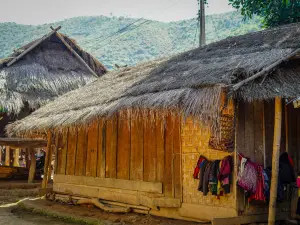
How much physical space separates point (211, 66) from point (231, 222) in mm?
2909

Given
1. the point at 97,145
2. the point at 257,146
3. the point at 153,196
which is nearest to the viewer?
the point at 257,146

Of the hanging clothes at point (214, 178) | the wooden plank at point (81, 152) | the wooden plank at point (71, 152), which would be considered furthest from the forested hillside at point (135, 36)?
the hanging clothes at point (214, 178)

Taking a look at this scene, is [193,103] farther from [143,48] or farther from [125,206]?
[143,48]

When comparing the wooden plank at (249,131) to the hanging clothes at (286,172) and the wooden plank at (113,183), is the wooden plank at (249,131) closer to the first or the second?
the hanging clothes at (286,172)

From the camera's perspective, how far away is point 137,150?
9.55 m

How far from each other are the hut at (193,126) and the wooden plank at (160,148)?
2 cm

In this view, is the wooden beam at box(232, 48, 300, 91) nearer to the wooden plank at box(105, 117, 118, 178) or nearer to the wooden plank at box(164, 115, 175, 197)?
the wooden plank at box(164, 115, 175, 197)

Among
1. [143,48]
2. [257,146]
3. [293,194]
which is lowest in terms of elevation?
[293,194]

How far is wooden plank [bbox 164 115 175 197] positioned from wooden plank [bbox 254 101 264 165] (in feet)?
6.06

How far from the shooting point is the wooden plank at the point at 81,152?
1143 centimetres

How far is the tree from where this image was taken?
13.9 meters

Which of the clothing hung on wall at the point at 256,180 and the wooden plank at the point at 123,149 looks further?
the wooden plank at the point at 123,149

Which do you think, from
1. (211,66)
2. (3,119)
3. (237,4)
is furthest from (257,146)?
(3,119)

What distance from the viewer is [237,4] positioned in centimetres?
1570
